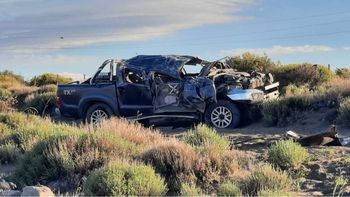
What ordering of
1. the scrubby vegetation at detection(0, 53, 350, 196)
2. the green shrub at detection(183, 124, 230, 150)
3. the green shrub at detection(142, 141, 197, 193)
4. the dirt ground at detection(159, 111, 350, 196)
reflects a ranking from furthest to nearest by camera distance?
1. the green shrub at detection(183, 124, 230, 150)
2. the green shrub at detection(142, 141, 197, 193)
3. the dirt ground at detection(159, 111, 350, 196)
4. the scrubby vegetation at detection(0, 53, 350, 196)

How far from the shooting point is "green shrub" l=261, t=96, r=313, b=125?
18438mm

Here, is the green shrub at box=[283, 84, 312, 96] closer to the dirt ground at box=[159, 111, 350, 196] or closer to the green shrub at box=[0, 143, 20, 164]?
the dirt ground at box=[159, 111, 350, 196]

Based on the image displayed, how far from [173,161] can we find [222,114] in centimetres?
746

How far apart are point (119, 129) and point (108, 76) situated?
5.96 metres

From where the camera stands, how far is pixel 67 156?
1104 centimetres

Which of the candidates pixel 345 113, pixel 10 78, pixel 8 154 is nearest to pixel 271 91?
pixel 345 113

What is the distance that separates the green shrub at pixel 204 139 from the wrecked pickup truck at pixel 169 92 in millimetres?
3803

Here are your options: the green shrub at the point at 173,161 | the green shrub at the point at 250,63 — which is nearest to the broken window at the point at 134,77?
the green shrub at the point at 173,161

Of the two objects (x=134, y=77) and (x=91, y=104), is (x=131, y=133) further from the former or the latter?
(x=91, y=104)

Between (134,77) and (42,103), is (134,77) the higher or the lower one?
the higher one

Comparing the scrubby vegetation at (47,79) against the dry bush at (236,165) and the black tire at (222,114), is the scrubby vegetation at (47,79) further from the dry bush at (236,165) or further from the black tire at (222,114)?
the dry bush at (236,165)

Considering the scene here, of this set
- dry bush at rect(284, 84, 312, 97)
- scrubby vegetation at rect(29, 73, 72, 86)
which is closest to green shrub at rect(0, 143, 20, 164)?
dry bush at rect(284, 84, 312, 97)

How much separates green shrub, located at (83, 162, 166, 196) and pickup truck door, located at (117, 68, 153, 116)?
8597mm

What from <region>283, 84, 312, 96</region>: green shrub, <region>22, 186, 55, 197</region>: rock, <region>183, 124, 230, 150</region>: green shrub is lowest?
<region>22, 186, 55, 197</region>: rock
